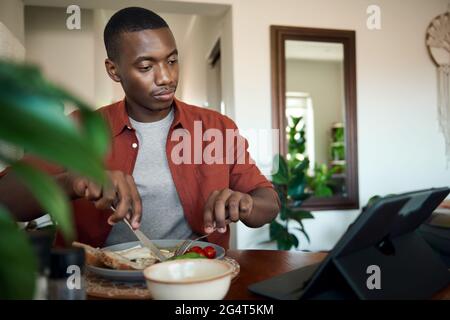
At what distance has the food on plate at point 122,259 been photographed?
0.74 meters

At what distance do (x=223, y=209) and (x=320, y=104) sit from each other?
2361 millimetres

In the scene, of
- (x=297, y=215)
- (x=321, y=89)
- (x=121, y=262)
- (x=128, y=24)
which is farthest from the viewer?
(x=321, y=89)

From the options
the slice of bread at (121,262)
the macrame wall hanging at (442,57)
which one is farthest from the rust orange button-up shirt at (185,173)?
the macrame wall hanging at (442,57)

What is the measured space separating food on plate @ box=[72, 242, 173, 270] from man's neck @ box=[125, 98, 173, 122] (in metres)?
0.66

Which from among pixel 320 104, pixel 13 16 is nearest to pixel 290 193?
pixel 320 104

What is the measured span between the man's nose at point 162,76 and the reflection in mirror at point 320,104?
1882 mm

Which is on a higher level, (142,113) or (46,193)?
(142,113)

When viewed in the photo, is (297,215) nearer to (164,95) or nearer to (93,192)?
(164,95)

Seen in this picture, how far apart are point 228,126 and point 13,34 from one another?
6.56 feet

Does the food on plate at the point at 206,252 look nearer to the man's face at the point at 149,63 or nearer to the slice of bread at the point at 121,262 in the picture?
the slice of bread at the point at 121,262

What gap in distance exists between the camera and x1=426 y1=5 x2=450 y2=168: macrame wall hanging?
3.24m

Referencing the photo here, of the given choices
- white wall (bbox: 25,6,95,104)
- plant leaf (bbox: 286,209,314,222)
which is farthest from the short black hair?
white wall (bbox: 25,6,95,104)

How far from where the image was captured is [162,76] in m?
1.20

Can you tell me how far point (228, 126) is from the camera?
1476 mm
